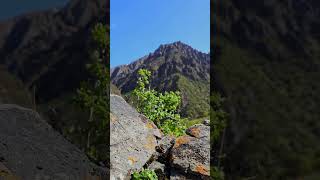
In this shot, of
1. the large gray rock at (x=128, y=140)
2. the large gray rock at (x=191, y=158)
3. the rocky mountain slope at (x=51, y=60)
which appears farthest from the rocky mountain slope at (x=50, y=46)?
the large gray rock at (x=191, y=158)

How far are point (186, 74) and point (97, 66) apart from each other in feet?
182

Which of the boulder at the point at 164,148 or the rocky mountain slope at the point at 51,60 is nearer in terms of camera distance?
the rocky mountain slope at the point at 51,60

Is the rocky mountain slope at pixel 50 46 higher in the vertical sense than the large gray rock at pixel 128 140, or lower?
higher

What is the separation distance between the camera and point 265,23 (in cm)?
603


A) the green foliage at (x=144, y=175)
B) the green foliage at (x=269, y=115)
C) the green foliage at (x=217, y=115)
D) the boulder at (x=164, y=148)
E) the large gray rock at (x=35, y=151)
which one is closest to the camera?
the large gray rock at (x=35, y=151)

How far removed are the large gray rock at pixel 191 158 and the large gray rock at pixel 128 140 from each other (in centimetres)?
46

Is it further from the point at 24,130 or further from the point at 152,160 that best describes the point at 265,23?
the point at 24,130

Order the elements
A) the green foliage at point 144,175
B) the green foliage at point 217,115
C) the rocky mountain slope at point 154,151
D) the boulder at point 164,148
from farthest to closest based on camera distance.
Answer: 1. the boulder at point 164,148
2. the rocky mountain slope at point 154,151
3. the green foliage at point 144,175
4. the green foliage at point 217,115

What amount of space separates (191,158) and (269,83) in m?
1.69

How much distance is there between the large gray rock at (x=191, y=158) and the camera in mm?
6523

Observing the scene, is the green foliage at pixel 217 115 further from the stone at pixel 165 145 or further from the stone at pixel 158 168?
the stone at pixel 165 145

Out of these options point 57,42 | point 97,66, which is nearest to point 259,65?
point 97,66

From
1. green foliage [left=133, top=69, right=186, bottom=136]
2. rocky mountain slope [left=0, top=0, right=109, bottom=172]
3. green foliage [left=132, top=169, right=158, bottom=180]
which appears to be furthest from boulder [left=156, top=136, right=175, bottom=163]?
green foliage [left=133, top=69, right=186, bottom=136]

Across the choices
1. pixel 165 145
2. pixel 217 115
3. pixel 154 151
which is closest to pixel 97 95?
pixel 217 115
